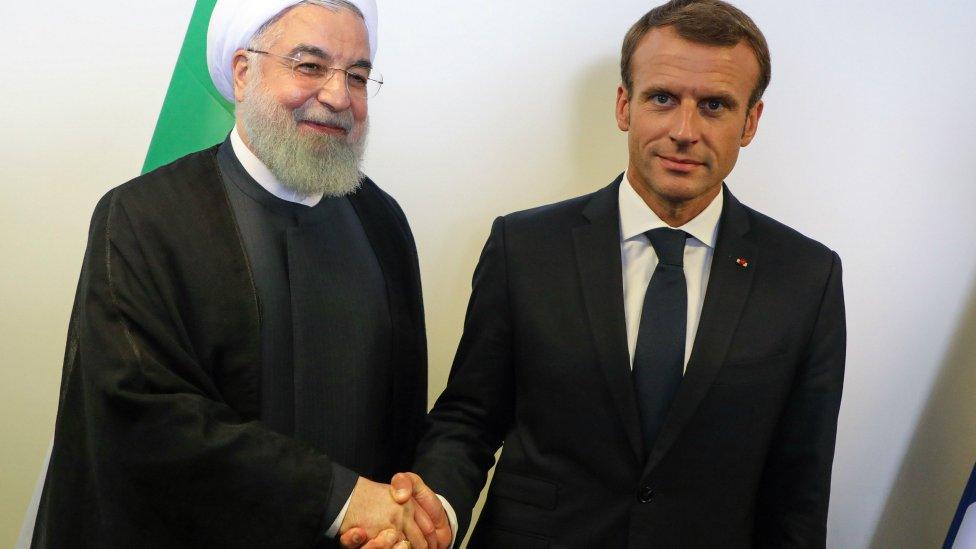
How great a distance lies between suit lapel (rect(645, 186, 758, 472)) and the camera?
6.64ft

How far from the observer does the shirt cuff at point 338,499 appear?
2.02 meters

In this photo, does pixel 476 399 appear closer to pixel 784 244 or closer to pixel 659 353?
pixel 659 353

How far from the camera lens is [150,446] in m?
1.94

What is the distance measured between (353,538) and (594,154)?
1387 mm

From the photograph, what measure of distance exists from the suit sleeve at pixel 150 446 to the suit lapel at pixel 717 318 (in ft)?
2.28

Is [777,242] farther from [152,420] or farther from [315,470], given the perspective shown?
[152,420]

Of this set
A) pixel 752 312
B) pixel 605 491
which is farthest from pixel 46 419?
pixel 752 312

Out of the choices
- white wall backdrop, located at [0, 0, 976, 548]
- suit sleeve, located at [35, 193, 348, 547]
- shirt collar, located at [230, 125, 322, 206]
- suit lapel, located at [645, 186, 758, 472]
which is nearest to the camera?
suit sleeve, located at [35, 193, 348, 547]

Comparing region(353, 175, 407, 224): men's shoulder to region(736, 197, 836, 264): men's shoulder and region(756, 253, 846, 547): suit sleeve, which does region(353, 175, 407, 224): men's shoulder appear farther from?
region(756, 253, 846, 547): suit sleeve

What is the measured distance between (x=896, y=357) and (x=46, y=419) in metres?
2.50

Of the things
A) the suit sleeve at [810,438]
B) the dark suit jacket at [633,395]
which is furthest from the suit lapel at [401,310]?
the suit sleeve at [810,438]

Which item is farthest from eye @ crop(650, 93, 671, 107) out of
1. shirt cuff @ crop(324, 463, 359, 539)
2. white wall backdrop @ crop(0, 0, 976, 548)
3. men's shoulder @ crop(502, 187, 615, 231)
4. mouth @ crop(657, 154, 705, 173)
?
shirt cuff @ crop(324, 463, 359, 539)

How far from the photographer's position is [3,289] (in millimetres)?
2893

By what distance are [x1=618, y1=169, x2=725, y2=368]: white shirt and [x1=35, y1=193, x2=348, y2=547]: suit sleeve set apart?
2.41ft
